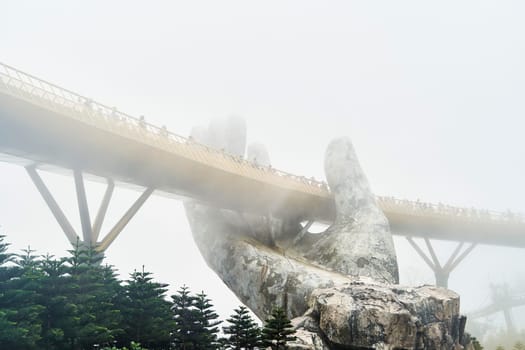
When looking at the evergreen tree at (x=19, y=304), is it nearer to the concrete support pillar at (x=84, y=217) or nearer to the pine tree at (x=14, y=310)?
Result: the pine tree at (x=14, y=310)

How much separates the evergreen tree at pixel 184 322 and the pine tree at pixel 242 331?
1.32 metres

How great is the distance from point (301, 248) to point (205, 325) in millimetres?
11745

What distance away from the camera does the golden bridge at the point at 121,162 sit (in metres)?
15.1

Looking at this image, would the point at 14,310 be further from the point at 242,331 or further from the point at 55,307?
the point at 242,331

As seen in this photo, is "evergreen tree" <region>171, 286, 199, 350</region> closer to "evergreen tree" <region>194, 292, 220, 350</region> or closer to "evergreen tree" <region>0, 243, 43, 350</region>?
"evergreen tree" <region>194, 292, 220, 350</region>

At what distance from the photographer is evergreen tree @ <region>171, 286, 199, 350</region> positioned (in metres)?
16.0

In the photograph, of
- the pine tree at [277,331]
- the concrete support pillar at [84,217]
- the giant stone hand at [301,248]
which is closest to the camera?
the pine tree at [277,331]

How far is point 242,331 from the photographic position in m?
15.7

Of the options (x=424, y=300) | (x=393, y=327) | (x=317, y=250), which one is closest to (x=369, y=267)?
(x=317, y=250)

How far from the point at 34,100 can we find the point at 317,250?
16925mm

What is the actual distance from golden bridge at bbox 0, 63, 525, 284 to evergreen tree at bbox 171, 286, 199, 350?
141 inches

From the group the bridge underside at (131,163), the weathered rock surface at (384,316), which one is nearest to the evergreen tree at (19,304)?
the bridge underside at (131,163)

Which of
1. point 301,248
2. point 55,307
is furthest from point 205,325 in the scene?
point 301,248

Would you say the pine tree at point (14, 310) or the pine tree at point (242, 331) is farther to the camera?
the pine tree at point (242, 331)
